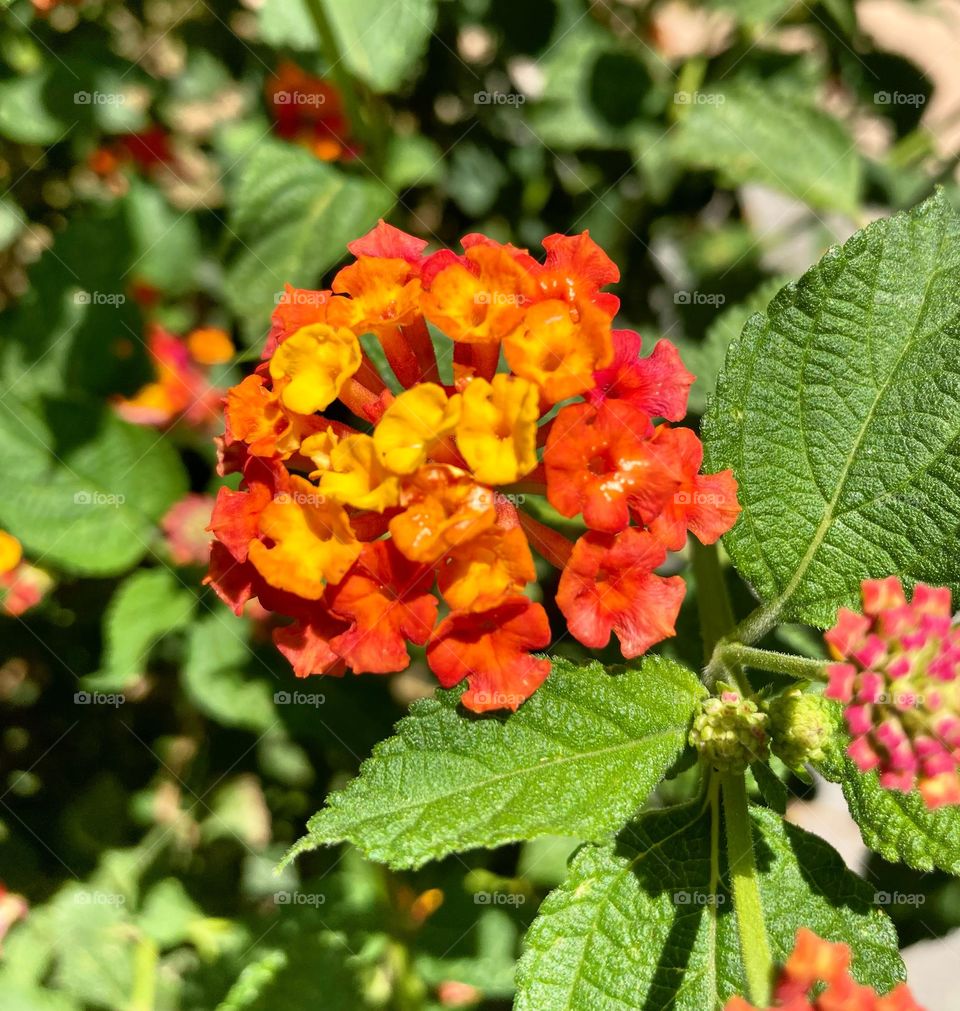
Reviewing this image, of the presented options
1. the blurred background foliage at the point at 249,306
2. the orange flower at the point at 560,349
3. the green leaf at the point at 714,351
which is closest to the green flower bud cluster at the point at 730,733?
the orange flower at the point at 560,349

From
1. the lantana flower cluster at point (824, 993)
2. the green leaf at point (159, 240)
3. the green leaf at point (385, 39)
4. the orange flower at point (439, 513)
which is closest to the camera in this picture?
the lantana flower cluster at point (824, 993)

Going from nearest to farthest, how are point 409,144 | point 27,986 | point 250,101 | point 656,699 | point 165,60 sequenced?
point 656,699 < point 27,986 < point 409,144 < point 250,101 < point 165,60

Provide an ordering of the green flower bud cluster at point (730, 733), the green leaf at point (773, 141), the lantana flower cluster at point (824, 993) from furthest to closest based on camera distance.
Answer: the green leaf at point (773, 141) → the green flower bud cluster at point (730, 733) → the lantana flower cluster at point (824, 993)

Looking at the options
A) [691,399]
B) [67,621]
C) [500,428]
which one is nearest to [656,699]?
[500,428]

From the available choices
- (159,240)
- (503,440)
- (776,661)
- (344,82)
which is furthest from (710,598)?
(159,240)

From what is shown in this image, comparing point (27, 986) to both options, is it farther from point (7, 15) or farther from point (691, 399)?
point (7, 15)

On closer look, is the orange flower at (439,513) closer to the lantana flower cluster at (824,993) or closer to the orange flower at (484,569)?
the orange flower at (484,569)

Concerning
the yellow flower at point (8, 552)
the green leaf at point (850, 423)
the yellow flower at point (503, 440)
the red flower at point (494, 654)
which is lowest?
the yellow flower at point (8, 552)
